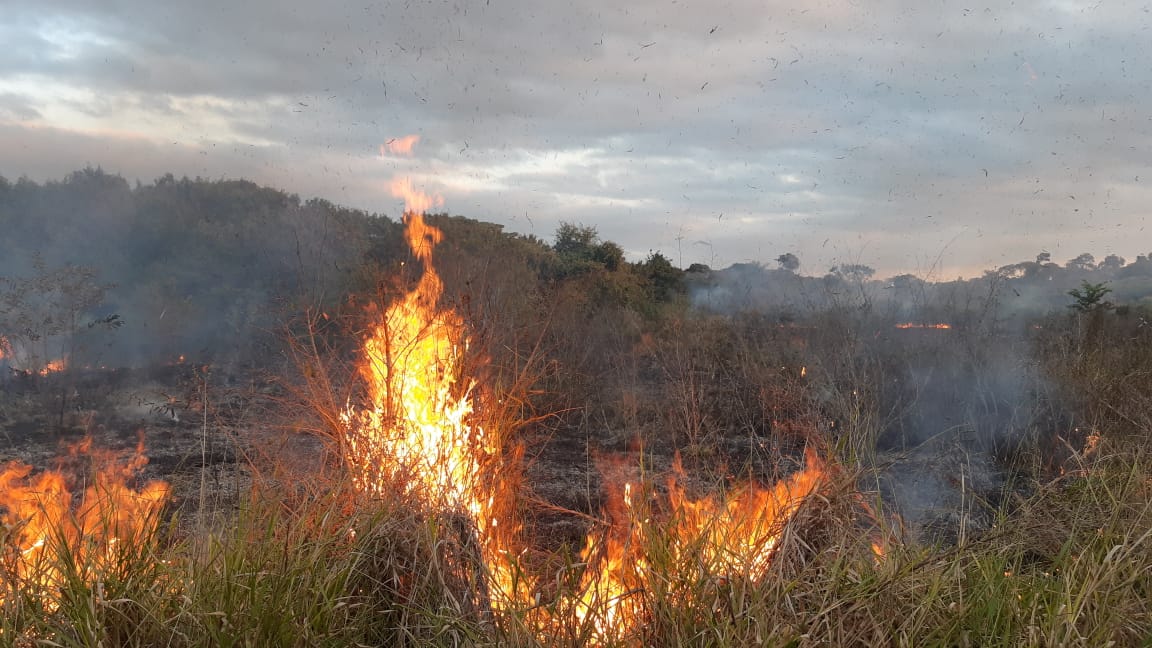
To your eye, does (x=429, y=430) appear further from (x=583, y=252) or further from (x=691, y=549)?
(x=583, y=252)

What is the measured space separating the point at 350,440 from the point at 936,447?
6.47 m

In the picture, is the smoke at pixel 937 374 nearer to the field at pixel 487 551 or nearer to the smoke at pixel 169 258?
the field at pixel 487 551

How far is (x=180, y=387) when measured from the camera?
12.7 m

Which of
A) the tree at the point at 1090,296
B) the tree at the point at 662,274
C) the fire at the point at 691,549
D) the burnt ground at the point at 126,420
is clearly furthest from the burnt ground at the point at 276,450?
the tree at the point at 662,274

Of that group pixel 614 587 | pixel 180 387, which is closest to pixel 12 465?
pixel 180 387

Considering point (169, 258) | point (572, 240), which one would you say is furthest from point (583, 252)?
point (169, 258)

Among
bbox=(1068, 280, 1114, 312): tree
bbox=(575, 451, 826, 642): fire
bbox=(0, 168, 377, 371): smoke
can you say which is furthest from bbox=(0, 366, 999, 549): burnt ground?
bbox=(1068, 280, 1114, 312): tree

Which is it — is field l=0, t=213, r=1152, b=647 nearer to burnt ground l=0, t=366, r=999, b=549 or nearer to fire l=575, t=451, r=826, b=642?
fire l=575, t=451, r=826, b=642

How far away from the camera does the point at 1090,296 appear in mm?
10383

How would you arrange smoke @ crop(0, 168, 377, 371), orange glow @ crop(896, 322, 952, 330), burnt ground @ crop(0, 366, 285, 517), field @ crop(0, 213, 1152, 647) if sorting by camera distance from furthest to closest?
smoke @ crop(0, 168, 377, 371) → orange glow @ crop(896, 322, 952, 330) → burnt ground @ crop(0, 366, 285, 517) → field @ crop(0, 213, 1152, 647)

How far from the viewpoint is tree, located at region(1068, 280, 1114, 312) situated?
10.3 m

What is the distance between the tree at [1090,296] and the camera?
10.3 m

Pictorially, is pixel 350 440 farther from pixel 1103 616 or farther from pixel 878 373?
pixel 878 373

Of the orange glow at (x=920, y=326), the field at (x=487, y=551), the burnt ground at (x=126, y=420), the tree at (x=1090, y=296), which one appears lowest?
the burnt ground at (x=126, y=420)
